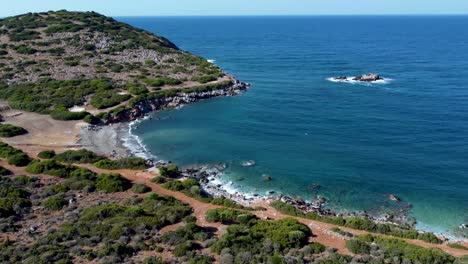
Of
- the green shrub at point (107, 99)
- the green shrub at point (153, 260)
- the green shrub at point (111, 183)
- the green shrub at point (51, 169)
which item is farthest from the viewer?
the green shrub at point (107, 99)

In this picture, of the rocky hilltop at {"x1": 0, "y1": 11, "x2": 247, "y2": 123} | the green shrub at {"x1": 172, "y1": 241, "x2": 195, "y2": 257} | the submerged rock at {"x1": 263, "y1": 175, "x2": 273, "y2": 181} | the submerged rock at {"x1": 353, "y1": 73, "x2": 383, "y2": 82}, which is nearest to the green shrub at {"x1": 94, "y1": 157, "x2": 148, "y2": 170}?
the submerged rock at {"x1": 263, "y1": 175, "x2": 273, "y2": 181}

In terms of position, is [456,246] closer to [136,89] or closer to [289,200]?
[289,200]

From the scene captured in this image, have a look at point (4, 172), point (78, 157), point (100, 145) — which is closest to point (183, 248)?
point (4, 172)

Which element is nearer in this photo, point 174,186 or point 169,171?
point 174,186

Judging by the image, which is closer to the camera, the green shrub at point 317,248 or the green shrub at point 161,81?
the green shrub at point 317,248

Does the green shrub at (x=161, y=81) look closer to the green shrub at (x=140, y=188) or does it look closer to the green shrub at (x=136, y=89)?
the green shrub at (x=136, y=89)

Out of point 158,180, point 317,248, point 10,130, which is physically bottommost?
point 158,180

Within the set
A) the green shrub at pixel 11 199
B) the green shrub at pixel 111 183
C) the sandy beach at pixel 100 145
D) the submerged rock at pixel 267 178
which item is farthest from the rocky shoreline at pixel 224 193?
the green shrub at pixel 11 199

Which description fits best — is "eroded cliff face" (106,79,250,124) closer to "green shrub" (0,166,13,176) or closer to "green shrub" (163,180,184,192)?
"green shrub" (0,166,13,176)
